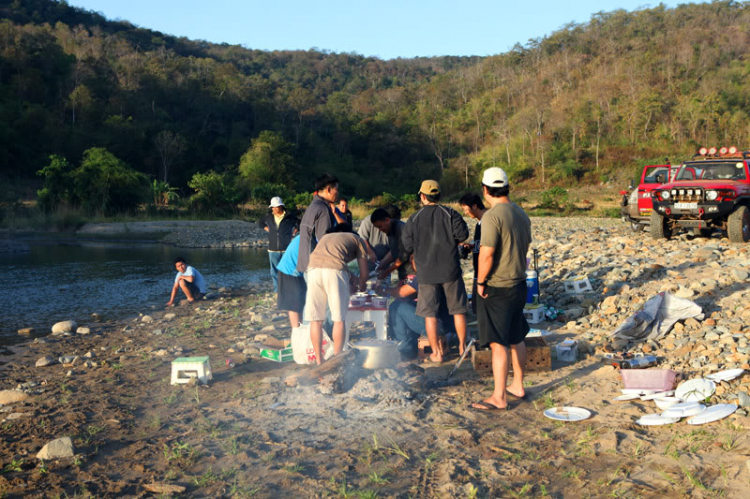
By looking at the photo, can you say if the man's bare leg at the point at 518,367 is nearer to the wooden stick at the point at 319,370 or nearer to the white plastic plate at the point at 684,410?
the white plastic plate at the point at 684,410

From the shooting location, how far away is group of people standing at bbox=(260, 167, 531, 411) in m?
4.57

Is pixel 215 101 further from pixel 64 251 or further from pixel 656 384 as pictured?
pixel 656 384

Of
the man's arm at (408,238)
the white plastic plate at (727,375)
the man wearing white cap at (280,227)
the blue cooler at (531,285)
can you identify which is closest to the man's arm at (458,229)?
the man's arm at (408,238)

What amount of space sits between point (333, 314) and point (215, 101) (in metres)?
74.0

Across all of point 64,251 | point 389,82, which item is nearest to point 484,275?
point 64,251

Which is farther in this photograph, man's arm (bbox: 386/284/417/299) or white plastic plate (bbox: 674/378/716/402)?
man's arm (bbox: 386/284/417/299)

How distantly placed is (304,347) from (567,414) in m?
2.64

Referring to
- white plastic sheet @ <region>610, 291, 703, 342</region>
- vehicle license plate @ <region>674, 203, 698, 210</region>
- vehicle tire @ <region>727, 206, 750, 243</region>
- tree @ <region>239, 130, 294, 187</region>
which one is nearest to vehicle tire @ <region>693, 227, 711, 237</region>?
vehicle tire @ <region>727, 206, 750, 243</region>

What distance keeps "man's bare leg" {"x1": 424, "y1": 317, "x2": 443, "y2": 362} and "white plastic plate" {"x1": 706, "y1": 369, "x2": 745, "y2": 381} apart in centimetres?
235

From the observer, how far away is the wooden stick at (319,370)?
534cm

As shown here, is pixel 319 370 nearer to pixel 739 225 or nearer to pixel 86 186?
pixel 739 225

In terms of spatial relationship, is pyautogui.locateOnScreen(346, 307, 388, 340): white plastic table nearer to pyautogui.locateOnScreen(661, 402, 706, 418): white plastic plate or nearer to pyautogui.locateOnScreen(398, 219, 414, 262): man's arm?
pyautogui.locateOnScreen(398, 219, 414, 262): man's arm

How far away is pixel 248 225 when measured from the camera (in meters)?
30.8

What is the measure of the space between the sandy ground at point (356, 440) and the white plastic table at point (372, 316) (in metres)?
0.73
